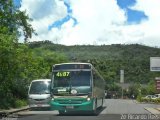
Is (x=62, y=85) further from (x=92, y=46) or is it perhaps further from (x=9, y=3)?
(x=92, y=46)

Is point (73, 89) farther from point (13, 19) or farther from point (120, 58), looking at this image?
point (120, 58)

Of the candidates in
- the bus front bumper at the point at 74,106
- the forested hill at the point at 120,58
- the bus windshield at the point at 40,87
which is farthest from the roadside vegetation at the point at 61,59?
the bus front bumper at the point at 74,106

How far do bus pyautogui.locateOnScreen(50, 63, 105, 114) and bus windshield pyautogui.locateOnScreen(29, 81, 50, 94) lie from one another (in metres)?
8.91

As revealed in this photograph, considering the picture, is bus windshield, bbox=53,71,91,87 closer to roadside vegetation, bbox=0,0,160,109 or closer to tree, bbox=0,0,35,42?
roadside vegetation, bbox=0,0,160,109

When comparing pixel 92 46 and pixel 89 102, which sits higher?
pixel 92 46

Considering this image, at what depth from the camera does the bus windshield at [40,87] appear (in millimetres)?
38169

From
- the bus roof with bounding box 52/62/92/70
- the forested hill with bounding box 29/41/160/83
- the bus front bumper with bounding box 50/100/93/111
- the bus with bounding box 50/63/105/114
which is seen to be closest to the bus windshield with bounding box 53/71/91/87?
the bus with bounding box 50/63/105/114

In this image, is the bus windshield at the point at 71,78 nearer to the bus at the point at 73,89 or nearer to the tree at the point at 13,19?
the bus at the point at 73,89

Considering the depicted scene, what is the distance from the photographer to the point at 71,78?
95.6 feet

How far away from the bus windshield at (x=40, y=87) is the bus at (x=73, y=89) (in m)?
8.91

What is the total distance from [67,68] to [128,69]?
149841mm

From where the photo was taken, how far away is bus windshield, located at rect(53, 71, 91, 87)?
29.0 metres

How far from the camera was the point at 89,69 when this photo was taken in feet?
96.2

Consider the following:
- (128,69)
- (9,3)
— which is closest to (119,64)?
(128,69)
